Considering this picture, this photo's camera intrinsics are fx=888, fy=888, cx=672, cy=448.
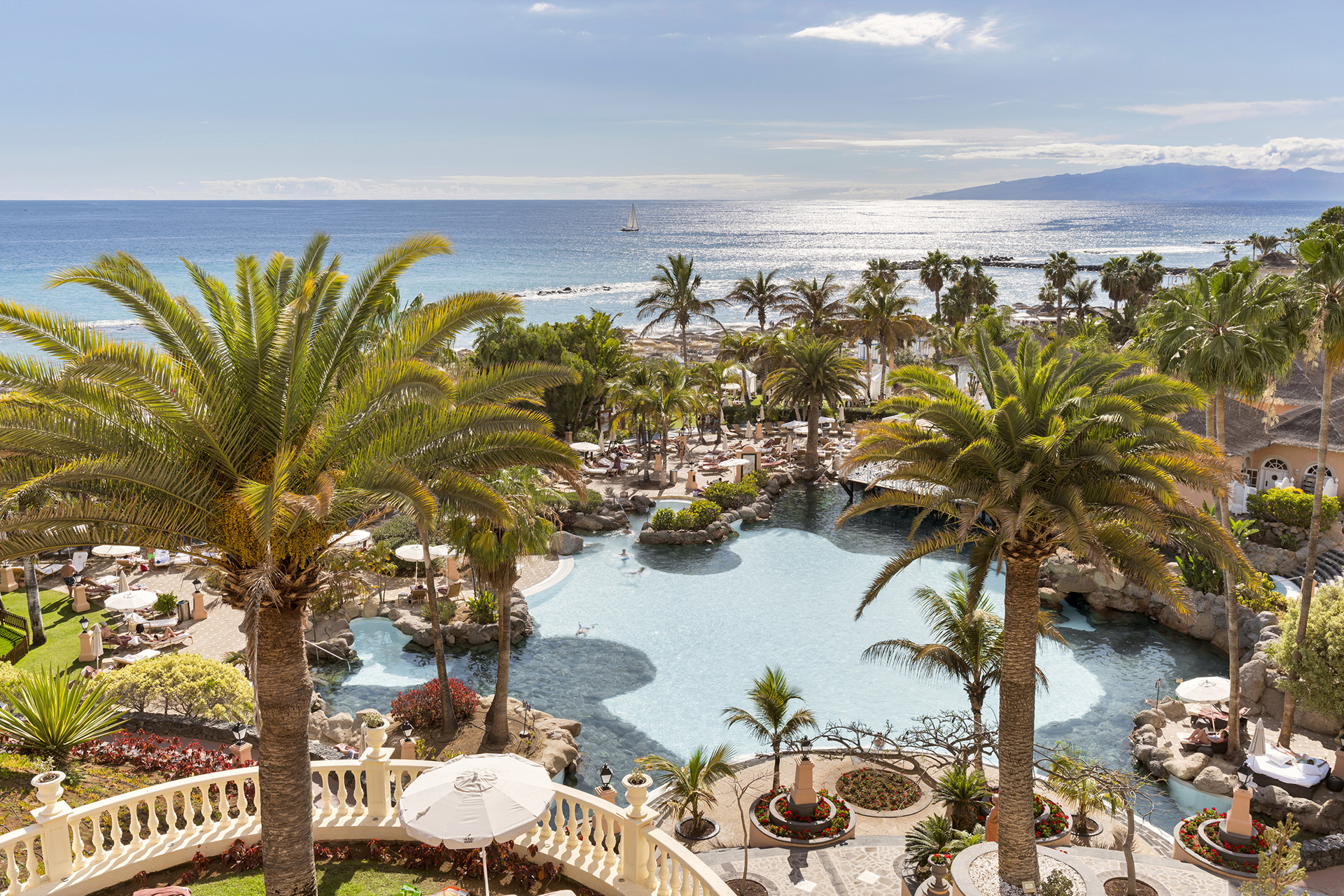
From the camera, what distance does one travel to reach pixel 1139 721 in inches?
882

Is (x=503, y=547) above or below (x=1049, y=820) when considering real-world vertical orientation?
above

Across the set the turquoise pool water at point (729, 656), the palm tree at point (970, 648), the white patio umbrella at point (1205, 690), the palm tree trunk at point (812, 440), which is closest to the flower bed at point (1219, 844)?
the palm tree at point (970, 648)

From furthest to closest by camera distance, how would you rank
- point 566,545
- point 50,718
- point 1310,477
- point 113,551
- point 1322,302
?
point 566,545, point 1310,477, point 113,551, point 1322,302, point 50,718

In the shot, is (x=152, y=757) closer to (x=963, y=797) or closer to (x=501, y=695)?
(x=501, y=695)

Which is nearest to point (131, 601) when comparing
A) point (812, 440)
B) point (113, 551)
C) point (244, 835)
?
point (113, 551)

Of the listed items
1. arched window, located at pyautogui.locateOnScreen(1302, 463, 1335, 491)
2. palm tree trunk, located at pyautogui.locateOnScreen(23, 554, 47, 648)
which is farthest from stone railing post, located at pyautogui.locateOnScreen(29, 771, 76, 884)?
arched window, located at pyautogui.locateOnScreen(1302, 463, 1335, 491)

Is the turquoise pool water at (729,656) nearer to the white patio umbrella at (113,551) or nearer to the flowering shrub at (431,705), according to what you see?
the flowering shrub at (431,705)

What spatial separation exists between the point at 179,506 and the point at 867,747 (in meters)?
16.4

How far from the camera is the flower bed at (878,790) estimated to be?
1855cm

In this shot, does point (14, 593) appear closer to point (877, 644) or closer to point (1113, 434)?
point (877, 644)

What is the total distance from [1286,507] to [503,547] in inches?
1038

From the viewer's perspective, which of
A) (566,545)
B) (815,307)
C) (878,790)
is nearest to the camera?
(878,790)

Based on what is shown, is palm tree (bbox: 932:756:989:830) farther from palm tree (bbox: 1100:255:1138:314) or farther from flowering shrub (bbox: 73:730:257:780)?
palm tree (bbox: 1100:255:1138:314)

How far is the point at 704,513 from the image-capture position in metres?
36.4
